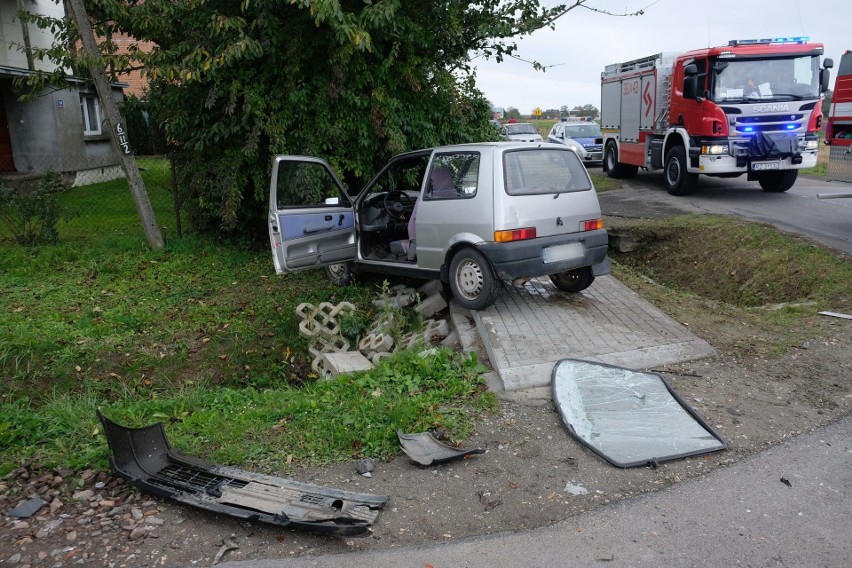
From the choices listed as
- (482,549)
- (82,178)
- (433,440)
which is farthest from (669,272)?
(82,178)

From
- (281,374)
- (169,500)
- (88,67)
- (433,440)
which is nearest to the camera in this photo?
(169,500)

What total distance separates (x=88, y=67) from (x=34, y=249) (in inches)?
117

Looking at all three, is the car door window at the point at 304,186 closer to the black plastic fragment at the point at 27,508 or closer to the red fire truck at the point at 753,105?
the black plastic fragment at the point at 27,508

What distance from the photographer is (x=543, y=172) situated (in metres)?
7.05

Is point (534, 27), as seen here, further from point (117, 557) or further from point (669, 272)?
point (117, 557)

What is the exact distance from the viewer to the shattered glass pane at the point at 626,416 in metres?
4.55

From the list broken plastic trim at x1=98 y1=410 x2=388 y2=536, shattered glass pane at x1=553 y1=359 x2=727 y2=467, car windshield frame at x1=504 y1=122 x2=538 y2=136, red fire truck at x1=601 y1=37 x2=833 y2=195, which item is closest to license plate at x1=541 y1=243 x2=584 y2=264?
shattered glass pane at x1=553 y1=359 x2=727 y2=467

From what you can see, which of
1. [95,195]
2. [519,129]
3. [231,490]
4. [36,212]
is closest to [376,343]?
[231,490]

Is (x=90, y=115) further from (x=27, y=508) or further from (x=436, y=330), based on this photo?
(x=27, y=508)

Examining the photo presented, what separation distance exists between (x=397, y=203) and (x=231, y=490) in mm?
5325

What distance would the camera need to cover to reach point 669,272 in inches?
430

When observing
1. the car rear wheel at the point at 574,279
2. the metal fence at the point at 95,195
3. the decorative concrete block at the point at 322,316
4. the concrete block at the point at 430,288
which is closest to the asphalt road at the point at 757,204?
the car rear wheel at the point at 574,279

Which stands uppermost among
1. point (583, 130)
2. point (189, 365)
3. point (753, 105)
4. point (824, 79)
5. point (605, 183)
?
point (824, 79)

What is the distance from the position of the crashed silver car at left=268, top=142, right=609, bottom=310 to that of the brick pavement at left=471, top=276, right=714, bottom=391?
0.37 metres
